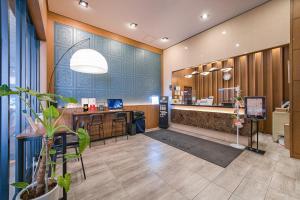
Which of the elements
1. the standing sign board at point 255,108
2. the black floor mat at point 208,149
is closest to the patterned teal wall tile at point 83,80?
the black floor mat at point 208,149

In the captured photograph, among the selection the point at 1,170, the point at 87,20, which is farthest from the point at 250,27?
the point at 1,170

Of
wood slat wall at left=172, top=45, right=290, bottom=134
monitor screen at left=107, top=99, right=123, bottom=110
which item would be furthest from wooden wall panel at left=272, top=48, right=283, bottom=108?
monitor screen at left=107, top=99, right=123, bottom=110

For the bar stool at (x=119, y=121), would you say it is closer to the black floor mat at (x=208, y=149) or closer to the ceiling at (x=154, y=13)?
the black floor mat at (x=208, y=149)

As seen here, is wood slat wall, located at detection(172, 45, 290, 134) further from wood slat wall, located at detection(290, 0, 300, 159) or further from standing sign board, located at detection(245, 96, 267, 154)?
standing sign board, located at detection(245, 96, 267, 154)

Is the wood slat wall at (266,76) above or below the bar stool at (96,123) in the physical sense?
above

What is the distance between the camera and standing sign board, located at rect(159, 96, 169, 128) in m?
5.84

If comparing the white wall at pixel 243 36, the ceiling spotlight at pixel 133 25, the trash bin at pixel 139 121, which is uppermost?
the ceiling spotlight at pixel 133 25

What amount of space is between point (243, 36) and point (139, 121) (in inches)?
174

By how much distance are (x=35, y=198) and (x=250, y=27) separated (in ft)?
18.0

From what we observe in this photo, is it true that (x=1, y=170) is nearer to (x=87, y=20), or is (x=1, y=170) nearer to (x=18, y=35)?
(x=18, y=35)

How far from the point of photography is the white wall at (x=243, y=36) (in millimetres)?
3176

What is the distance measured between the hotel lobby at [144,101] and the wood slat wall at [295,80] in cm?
2

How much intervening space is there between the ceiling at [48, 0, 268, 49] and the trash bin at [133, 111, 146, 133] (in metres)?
3.16

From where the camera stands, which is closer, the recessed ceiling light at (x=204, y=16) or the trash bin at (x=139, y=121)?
the recessed ceiling light at (x=204, y=16)
